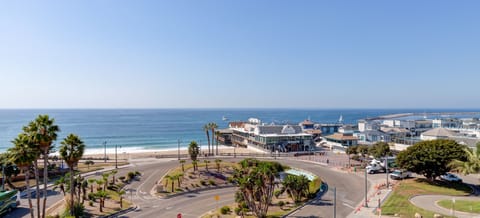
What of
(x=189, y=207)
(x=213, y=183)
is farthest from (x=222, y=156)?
(x=189, y=207)

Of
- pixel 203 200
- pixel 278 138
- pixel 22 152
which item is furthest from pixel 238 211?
pixel 278 138

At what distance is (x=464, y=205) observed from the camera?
36219 millimetres

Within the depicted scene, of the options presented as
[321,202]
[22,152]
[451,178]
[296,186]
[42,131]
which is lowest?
[321,202]

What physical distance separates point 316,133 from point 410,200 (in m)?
84.5

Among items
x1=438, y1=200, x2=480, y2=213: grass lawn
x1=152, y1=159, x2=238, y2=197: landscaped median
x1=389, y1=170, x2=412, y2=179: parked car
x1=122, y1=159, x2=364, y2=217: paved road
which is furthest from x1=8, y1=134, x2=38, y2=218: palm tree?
x1=389, y1=170, x2=412, y2=179: parked car

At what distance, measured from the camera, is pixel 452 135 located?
7694cm

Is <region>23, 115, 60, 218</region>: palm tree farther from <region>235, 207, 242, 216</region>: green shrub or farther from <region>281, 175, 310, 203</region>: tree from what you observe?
<region>281, 175, 310, 203</region>: tree

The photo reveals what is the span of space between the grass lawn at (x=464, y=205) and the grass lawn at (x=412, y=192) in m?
3.78

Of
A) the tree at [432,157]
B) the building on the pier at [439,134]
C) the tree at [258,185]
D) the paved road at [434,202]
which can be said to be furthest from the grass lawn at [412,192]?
the building on the pier at [439,134]

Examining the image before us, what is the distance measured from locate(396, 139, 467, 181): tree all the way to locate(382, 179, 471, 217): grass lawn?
202 cm

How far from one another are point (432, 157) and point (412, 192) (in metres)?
7.22

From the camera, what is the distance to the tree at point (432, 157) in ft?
148

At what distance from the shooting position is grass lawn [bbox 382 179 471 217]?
3448 centimetres

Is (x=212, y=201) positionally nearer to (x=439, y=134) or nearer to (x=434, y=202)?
(x=434, y=202)
